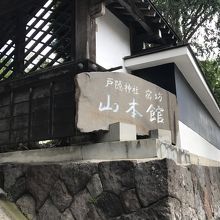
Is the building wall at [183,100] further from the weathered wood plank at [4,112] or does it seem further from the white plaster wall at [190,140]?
the weathered wood plank at [4,112]

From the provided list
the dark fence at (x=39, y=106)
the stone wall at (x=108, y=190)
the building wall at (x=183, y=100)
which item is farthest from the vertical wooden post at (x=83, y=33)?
the building wall at (x=183, y=100)

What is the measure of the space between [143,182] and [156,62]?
4544 millimetres

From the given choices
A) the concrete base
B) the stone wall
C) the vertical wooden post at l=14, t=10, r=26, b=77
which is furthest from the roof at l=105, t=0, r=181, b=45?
the stone wall

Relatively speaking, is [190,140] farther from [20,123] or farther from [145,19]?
[20,123]

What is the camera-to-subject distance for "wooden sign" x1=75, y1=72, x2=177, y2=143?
4.96m

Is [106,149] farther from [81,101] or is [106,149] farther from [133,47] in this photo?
[133,47]

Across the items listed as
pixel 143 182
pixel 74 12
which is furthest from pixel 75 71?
pixel 143 182

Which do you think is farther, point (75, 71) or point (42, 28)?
point (42, 28)

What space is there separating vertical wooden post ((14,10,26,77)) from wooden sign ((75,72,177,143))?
8.34 ft

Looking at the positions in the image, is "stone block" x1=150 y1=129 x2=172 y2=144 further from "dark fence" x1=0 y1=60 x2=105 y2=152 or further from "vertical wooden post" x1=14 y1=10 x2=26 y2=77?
"vertical wooden post" x1=14 y1=10 x2=26 y2=77

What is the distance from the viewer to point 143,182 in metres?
4.18

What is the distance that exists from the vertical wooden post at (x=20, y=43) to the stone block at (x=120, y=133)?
2964 mm

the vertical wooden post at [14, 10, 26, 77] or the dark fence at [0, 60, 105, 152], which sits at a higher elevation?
the vertical wooden post at [14, 10, 26, 77]

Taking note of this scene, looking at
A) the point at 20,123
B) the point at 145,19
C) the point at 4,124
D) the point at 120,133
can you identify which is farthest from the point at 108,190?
the point at 145,19
